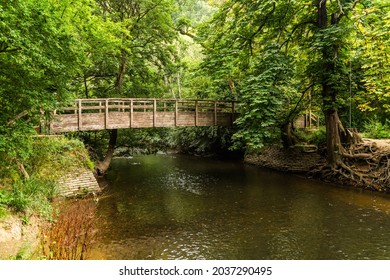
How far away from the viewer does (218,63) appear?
51.6ft

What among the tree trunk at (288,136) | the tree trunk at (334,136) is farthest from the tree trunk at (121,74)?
the tree trunk at (334,136)

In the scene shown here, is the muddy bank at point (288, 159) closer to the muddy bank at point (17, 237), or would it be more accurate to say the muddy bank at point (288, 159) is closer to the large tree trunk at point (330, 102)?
the large tree trunk at point (330, 102)

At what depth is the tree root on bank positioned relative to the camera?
523 inches

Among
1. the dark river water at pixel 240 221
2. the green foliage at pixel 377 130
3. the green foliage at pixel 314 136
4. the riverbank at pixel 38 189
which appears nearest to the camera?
the riverbank at pixel 38 189

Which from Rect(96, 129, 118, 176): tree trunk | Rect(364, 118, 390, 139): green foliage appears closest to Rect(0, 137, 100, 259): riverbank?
Rect(96, 129, 118, 176): tree trunk

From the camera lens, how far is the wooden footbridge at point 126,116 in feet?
48.7

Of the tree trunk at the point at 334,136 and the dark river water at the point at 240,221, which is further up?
the tree trunk at the point at 334,136

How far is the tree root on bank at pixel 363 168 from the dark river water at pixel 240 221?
2.68 ft

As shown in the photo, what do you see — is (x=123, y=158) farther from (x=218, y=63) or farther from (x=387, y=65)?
(x=387, y=65)

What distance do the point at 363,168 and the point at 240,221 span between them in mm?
8302

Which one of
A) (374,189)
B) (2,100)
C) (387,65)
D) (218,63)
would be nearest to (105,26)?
(218,63)

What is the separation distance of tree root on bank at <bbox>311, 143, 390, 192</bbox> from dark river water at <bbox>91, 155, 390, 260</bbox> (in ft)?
2.68

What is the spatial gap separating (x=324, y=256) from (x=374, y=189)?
8064 mm

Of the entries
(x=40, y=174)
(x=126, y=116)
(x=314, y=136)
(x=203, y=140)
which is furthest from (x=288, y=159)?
(x=40, y=174)
